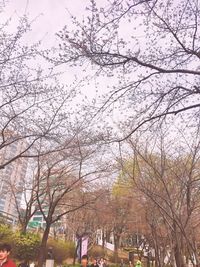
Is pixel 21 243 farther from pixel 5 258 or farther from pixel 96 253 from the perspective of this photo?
pixel 96 253

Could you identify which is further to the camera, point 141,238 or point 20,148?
point 141,238

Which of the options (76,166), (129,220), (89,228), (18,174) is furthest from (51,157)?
(89,228)

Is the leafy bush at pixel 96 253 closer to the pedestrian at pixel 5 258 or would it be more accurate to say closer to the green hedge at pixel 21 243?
the green hedge at pixel 21 243

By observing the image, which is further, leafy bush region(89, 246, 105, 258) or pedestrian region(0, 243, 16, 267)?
leafy bush region(89, 246, 105, 258)

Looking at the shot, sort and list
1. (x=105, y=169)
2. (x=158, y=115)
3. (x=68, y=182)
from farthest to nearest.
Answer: (x=68, y=182) < (x=105, y=169) < (x=158, y=115)

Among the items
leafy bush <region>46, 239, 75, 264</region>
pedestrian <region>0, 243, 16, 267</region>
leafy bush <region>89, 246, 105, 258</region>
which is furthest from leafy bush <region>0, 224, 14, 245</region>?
leafy bush <region>89, 246, 105, 258</region>

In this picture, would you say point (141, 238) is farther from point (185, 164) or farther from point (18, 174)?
point (185, 164)

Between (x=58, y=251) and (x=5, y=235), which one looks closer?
(x=5, y=235)

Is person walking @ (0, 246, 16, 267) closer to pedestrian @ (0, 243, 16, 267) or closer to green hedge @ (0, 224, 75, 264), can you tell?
pedestrian @ (0, 243, 16, 267)

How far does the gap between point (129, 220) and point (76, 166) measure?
Result: 17427mm

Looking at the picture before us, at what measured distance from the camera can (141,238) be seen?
43.1 metres

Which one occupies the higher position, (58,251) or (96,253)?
(96,253)

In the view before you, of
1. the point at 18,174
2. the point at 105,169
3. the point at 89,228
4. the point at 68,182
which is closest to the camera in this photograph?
the point at 105,169

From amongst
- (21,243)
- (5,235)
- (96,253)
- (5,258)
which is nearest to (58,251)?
(21,243)
